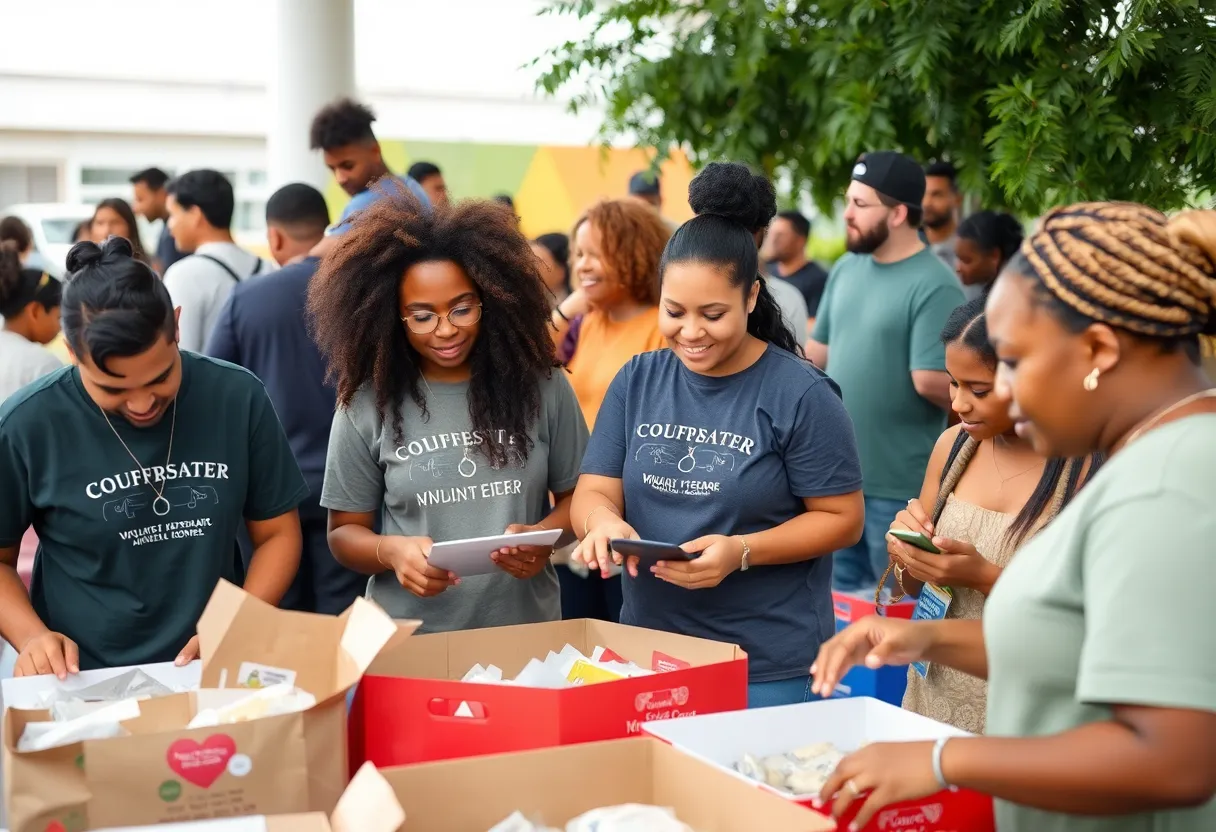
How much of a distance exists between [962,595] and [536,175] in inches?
383

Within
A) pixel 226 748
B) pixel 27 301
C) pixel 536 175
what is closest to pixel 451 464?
pixel 226 748

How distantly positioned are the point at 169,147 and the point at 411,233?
13337 millimetres

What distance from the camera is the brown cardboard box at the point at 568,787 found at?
158 centimetres

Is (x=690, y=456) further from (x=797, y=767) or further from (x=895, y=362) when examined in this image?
(x=895, y=362)

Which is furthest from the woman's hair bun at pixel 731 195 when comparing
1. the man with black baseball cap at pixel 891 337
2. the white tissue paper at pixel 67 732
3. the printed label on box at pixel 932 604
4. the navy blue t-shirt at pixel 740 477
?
the man with black baseball cap at pixel 891 337

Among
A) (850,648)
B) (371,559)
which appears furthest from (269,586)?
Result: (850,648)

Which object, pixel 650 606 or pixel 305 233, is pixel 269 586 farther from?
pixel 305 233

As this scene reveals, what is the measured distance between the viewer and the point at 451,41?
1480cm

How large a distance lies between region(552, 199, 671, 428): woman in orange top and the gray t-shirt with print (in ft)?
3.67

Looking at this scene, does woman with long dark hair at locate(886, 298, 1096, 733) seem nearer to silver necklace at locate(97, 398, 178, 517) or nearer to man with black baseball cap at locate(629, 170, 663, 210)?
silver necklace at locate(97, 398, 178, 517)

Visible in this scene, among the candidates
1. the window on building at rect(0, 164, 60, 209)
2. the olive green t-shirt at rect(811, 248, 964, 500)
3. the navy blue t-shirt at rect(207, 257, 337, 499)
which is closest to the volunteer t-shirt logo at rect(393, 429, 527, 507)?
the navy blue t-shirt at rect(207, 257, 337, 499)

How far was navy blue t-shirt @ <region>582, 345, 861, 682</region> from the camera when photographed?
2.22 m

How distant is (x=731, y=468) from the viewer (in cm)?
222

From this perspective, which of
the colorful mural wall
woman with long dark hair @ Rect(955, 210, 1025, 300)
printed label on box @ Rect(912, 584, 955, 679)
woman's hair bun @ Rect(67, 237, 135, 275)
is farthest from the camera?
the colorful mural wall
